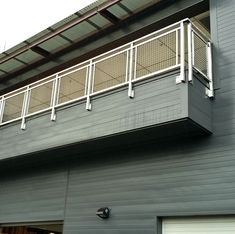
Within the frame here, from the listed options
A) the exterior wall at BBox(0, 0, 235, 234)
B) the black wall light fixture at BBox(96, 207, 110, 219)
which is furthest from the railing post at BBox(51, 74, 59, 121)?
the black wall light fixture at BBox(96, 207, 110, 219)

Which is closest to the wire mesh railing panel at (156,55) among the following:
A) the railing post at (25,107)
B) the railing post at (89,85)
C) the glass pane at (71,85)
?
the railing post at (89,85)

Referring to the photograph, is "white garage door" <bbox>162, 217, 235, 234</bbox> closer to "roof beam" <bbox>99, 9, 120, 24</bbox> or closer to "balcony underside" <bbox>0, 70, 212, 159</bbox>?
"balcony underside" <bbox>0, 70, 212, 159</bbox>

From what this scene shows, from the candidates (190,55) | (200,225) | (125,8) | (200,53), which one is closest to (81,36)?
(125,8)

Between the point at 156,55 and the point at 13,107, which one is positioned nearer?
the point at 156,55

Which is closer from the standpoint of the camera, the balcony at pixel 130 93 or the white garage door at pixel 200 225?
the white garage door at pixel 200 225

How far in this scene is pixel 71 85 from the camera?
1047 cm

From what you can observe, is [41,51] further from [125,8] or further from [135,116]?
[135,116]

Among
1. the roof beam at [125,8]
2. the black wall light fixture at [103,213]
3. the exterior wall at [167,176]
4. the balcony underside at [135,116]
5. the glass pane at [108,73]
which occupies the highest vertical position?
the roof beam at [125,8]

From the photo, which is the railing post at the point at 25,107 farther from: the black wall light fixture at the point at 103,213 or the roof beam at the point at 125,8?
the roof beam at the point at 125,8

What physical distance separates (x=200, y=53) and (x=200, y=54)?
0.02 m

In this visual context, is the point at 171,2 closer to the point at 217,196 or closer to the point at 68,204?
the point at 217,196

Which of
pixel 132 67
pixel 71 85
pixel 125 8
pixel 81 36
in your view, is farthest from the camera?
pixel 81 36

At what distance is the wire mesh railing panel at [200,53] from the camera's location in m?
8.04

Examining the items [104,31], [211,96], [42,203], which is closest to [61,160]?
[42,203]
